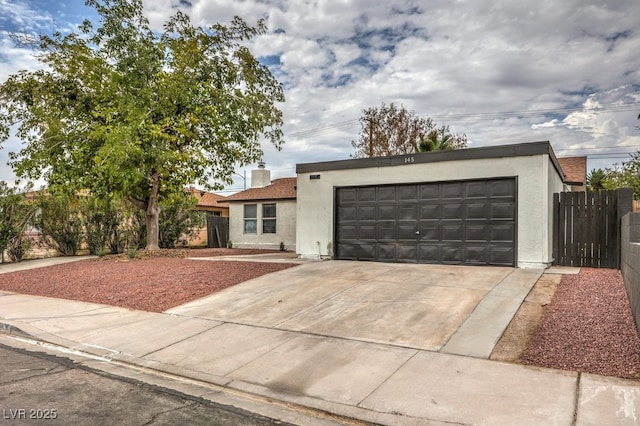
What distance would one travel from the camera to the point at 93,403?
13.4 feet

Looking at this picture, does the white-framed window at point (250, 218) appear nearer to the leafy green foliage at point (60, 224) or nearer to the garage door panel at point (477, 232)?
the leafy green foliage at point (60, 224)

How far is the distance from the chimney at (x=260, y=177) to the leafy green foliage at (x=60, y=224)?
29.8 ft

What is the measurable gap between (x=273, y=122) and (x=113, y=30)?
20.3 ft

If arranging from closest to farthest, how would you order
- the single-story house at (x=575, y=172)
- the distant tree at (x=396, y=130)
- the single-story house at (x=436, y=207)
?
the single-story house at (x=436, y=207) → the single-story house at (x=575, y=172) → the distant tree at (x=396, y=130)

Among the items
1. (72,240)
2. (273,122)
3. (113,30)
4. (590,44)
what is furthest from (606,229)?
(72,240)

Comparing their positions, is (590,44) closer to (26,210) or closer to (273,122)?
(273,122)

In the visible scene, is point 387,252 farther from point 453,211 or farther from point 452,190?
point 452,190

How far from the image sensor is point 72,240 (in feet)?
58.3

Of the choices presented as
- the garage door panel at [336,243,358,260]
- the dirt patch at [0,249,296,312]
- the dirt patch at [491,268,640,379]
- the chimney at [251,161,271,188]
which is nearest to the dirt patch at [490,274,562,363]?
the dirt patch at [491,268,640,379]

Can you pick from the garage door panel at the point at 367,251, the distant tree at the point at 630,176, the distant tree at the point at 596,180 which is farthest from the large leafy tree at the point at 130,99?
the distant tree at the point at 596,180

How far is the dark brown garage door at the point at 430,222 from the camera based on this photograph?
1088cm

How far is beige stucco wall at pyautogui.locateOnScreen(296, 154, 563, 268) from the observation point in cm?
1032

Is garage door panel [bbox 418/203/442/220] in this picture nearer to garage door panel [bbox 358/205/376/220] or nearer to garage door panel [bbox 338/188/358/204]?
garage door panel [bbox 358/205/376/220]

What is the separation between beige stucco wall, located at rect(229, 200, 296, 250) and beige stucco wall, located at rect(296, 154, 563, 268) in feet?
19.8
